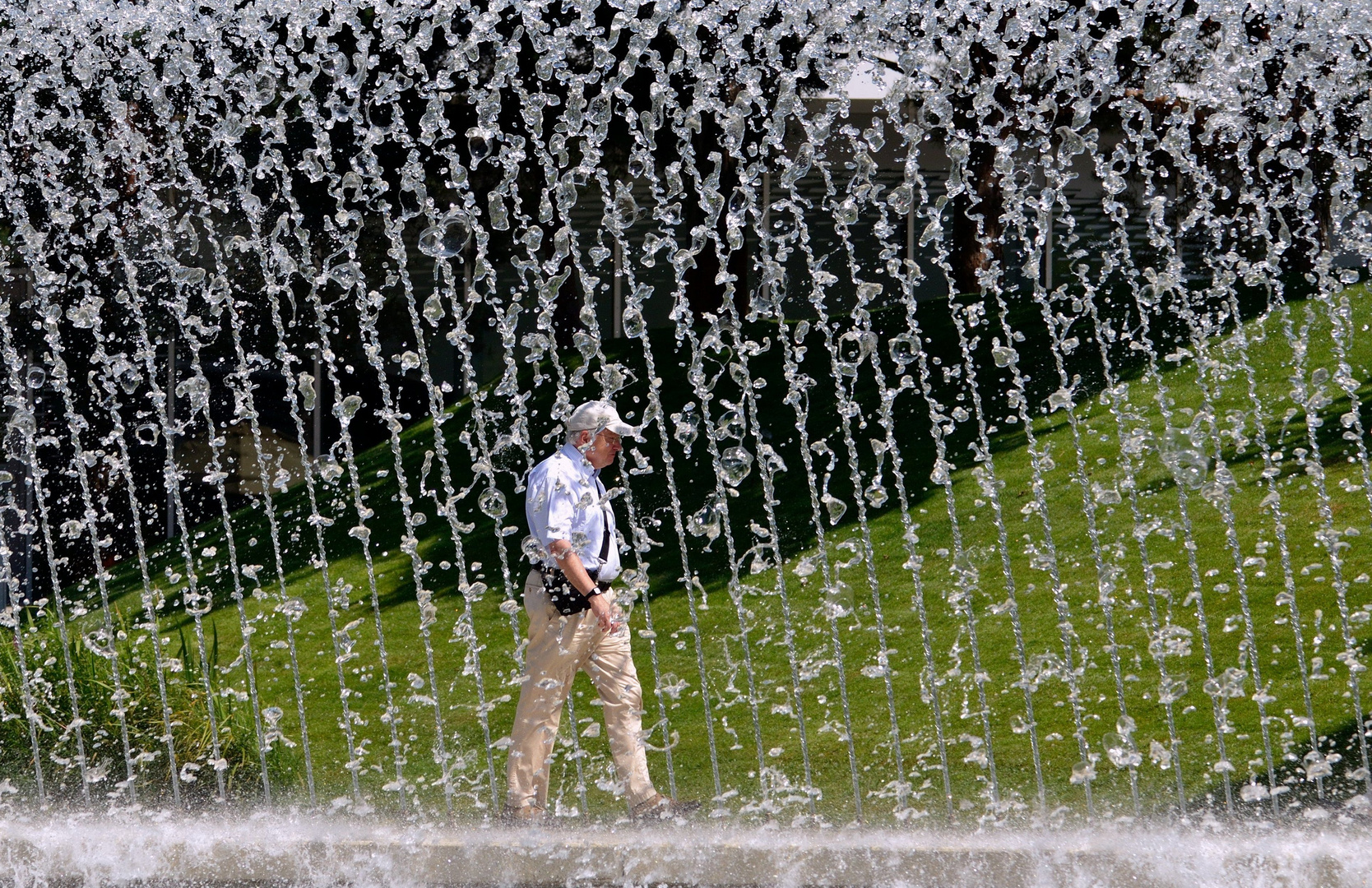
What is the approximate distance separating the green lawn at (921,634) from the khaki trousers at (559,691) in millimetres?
722

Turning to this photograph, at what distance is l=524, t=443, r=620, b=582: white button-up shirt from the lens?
495cm

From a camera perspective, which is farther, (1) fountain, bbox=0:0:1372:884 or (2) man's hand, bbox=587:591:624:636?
(1) fountain, bbox=0:0:1372:884

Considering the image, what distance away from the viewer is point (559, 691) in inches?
205

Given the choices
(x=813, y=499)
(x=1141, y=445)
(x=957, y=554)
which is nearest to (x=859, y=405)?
(x=813, y=499)

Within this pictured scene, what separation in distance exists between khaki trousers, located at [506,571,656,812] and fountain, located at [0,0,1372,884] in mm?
323

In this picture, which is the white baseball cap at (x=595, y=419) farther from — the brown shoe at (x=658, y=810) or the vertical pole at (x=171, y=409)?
the vertical pole at (x=171, y=409)

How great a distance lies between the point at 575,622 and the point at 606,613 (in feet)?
0.46

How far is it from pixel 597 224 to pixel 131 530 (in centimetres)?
575

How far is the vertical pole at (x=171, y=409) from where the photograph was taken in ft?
50.6

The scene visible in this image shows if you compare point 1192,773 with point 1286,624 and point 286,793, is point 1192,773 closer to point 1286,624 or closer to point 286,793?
point 1286,624

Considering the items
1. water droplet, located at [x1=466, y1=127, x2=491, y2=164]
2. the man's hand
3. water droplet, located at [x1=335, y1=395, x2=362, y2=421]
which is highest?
water droplet, located at [x1=466, y1=127, x2=491, y2=164]

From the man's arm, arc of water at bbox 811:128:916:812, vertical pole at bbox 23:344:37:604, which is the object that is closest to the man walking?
the man's arm

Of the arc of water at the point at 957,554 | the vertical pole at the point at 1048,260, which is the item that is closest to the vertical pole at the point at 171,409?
the arc of water at the point at 957,554

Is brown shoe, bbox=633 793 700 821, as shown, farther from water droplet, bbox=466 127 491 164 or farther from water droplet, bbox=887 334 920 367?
water droplet, bbox=466 127 491 164
